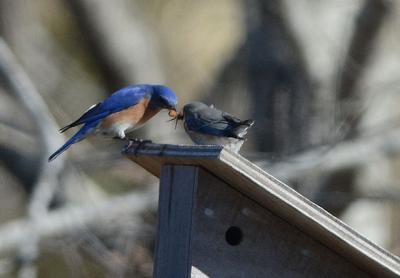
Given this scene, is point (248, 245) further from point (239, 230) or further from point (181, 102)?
point (181, 102)

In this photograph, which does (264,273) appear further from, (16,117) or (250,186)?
(16,117)

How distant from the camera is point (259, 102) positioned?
8.73 metres

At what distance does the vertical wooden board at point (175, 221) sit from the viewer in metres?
4.16

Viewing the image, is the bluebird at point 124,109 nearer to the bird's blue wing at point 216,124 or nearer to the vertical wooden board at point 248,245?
the bird's blue wing at point 216,124

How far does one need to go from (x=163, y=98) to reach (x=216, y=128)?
1322mm

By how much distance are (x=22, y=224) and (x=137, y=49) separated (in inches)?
97.3

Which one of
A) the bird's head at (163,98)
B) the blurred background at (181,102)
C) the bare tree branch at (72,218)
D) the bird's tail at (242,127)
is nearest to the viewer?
the bird's tail at (242,127)

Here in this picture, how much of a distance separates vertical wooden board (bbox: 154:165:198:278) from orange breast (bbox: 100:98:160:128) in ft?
6.38

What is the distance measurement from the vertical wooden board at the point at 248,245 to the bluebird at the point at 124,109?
6.05ft

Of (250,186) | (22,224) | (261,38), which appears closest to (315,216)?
(250,186)

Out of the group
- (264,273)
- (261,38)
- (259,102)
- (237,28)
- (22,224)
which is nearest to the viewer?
(264,273)

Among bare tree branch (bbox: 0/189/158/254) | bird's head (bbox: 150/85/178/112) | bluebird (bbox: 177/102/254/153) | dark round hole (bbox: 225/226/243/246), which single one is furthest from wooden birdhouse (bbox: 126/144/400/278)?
bare tree branch (bbox: 0/189/158/254)

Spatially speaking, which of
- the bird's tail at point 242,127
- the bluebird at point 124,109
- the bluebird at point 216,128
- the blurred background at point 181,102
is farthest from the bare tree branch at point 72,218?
the bird's tail at point 242,127

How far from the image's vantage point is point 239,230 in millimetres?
4312
